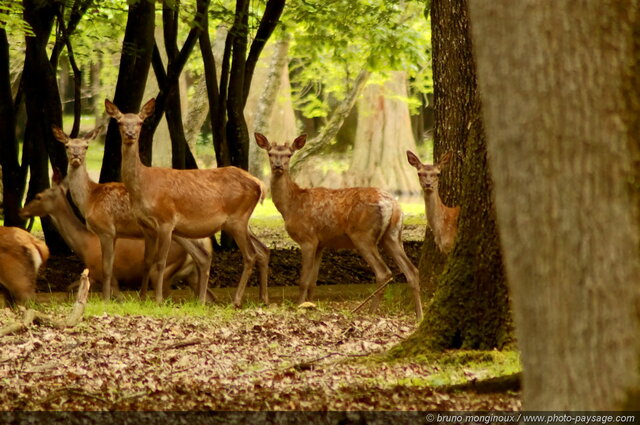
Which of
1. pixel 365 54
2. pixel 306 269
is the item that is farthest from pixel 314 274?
pixel 365 54

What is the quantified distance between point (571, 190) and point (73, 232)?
32.2ft

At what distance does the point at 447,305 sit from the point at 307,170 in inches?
1226

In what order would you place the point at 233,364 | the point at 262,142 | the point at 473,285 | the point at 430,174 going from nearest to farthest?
the point at 473,285 → the point at 233,364 → the point at 430,174 → the point at 262,142

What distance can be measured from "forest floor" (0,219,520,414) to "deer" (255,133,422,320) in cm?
46

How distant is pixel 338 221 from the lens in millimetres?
12117

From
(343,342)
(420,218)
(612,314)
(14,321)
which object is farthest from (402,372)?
(420,218)

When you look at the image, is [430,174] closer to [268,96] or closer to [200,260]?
[200,260]

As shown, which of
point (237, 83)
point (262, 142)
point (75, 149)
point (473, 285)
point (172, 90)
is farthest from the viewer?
point (237, 83)

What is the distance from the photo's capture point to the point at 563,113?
→ 4.45 metres

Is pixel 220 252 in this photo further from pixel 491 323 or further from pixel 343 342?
pixel 491 323

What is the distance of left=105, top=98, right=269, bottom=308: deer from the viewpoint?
40.9 feet

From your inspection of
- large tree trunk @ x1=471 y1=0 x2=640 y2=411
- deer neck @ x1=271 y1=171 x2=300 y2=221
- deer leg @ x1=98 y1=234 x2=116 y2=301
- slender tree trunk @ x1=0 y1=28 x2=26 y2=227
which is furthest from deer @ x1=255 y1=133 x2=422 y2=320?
large tree trunk @ x1=471 y1=0 x2=640 y2=411

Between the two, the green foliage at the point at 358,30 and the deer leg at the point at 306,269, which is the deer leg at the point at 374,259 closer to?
the deer leg at the point at 306,269

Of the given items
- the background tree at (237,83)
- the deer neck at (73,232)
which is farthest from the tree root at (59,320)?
the background tree at (237,83)
